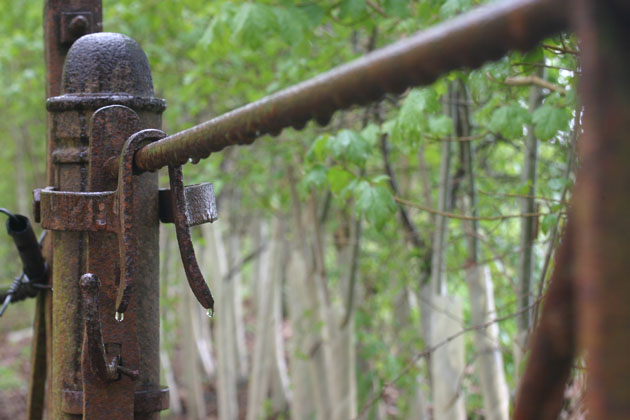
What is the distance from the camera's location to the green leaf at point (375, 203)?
231 centimetres

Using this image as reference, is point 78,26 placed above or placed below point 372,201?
above

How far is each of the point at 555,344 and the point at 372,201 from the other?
1789 millimetres

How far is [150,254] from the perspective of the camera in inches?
48.6

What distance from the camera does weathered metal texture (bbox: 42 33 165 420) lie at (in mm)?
1166

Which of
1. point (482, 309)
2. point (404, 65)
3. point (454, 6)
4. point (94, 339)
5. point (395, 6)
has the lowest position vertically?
point (482, 309)

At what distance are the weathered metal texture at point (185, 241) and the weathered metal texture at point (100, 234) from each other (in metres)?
0.10

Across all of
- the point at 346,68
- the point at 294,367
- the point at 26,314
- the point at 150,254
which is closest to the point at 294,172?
the point at 294,367

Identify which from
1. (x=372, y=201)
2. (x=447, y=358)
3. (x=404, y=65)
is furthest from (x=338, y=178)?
(x=404, y=65)

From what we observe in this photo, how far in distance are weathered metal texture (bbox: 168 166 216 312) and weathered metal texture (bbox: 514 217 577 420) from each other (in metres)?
0.63

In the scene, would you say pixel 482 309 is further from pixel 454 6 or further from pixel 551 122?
pixel 454 6

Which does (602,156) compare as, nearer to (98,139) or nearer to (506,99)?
(98,139)

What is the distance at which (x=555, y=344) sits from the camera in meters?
0.53

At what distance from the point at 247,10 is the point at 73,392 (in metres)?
1.97

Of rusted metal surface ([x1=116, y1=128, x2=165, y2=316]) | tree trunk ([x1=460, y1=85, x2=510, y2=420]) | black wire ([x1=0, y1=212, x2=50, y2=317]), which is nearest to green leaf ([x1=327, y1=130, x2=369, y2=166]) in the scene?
black wire ([x1=0, y1=212, x2=50, y2=317])
